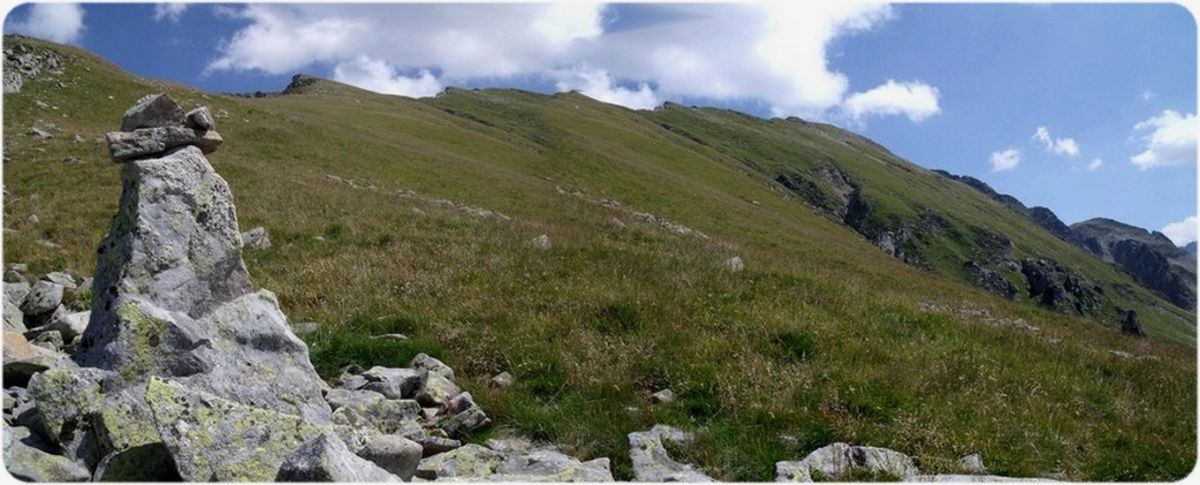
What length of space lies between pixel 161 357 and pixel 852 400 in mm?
7436

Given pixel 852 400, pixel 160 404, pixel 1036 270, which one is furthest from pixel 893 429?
pixel 1036 270

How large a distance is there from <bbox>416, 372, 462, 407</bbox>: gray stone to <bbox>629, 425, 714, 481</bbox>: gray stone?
2.38 meters

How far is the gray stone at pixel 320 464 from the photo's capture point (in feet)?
17.1

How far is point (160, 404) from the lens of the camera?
19.0 feet

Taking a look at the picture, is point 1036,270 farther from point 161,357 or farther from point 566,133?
point 161,357

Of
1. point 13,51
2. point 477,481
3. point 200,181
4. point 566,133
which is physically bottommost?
point 477,481

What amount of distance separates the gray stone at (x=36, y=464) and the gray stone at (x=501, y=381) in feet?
15.3

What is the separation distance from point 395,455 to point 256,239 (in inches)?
500

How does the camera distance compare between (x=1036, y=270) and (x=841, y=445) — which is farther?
(x=1036, y=270)

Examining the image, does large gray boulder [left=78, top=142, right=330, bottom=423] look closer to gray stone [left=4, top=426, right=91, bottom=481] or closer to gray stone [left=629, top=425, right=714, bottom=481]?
gray stone [left=4, top=426, right=91, bottom=481]

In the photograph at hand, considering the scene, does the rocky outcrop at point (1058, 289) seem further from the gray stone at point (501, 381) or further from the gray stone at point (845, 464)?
the gray stone at point (501, 381)

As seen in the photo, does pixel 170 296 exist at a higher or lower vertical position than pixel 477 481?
higher

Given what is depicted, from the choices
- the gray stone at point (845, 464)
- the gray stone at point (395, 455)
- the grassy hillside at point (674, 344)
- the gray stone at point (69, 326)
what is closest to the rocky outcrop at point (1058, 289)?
the grassy hillside at point (674, 344)

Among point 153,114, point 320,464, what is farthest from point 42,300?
point 320,464
